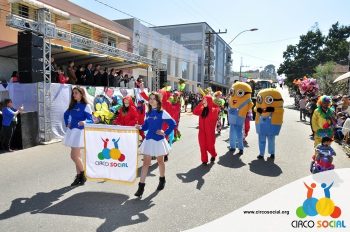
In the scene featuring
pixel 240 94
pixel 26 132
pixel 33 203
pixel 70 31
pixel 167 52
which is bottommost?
pixel 33 203

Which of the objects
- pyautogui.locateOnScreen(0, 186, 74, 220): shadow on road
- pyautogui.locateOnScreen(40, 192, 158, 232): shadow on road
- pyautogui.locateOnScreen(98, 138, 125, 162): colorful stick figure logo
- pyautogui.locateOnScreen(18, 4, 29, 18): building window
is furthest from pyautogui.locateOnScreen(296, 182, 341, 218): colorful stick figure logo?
pyautogui.locateOnScreen(18, 4, 29, 18): building window

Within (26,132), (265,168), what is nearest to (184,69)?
(26,132)

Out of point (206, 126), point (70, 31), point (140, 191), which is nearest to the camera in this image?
point (140, 191)

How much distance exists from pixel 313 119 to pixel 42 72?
902cm

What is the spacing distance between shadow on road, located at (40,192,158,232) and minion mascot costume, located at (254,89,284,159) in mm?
4149

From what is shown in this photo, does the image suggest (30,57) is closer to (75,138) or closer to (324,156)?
(75,138)

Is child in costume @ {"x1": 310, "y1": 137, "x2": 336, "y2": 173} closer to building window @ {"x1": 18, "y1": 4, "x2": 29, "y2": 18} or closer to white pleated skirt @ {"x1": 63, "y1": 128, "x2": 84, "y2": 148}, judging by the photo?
white pleated skirt @ {"x1": 63, "y1": 128, "x2": 84, "y2": 148}

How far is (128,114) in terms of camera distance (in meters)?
7.37

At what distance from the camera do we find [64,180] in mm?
6746

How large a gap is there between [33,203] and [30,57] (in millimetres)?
7292

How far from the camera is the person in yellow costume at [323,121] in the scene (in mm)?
7055

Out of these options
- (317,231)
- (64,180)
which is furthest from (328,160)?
(64,180)

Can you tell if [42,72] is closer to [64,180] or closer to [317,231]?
[64,180]

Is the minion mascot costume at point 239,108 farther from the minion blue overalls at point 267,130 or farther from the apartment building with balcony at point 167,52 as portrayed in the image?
the apartment building with balcony at point 167,52
